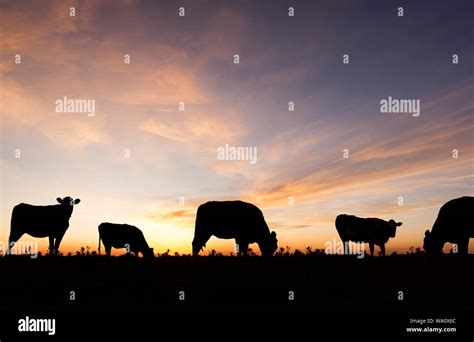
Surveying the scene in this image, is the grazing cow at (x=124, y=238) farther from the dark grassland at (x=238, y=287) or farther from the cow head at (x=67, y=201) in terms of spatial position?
the dark grassland at (x=238, y=287)

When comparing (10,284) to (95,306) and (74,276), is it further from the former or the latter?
(95,306)

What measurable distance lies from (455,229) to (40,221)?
18976 millimetres

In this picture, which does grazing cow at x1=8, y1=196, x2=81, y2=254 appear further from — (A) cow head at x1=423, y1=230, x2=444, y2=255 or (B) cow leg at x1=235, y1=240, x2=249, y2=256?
(A) cow head at x1=423, y1=230, x2=444, y2=255

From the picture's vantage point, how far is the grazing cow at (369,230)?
30594 millimetres

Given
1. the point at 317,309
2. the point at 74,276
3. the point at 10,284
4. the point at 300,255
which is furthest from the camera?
the point at 300,255

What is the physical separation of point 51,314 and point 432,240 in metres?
15.3

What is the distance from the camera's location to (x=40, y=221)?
79.2 feet

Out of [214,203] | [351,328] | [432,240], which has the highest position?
[214,203]

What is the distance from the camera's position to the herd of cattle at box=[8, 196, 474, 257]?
62.4 feet

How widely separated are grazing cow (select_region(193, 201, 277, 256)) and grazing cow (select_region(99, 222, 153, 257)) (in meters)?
6.74

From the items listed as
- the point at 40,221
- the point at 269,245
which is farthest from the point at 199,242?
the point at 40,221

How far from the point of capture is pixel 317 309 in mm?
8539

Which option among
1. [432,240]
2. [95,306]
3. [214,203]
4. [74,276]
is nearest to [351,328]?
[95,306]

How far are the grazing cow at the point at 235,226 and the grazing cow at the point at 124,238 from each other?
6.74m
